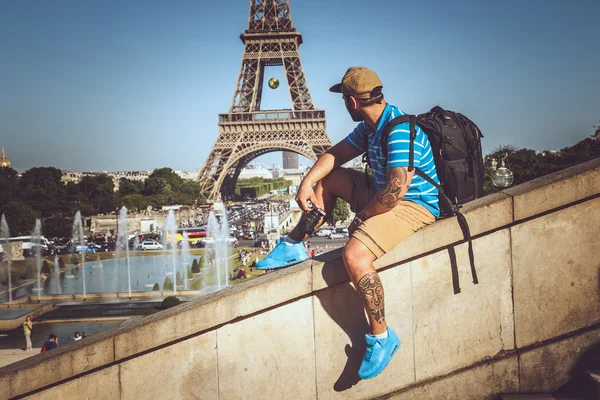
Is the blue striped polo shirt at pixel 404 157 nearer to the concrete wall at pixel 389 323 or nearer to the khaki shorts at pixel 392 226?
the khaki shorts at pixel 392 226

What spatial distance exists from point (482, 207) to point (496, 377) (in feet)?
3.31

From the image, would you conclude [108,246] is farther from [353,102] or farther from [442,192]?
[442,192]

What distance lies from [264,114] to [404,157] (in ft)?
161

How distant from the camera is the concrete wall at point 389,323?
118 inches

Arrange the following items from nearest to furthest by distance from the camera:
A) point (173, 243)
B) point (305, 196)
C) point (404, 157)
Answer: point (404, 157) < point (305, 196) < point (173, 243)

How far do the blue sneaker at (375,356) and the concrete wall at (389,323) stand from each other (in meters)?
0.28

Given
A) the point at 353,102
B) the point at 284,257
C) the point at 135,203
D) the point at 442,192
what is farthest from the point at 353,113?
the point at 135,203

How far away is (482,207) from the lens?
302cm

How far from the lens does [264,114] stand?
50969mm

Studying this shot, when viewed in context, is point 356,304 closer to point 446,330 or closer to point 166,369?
point 446,330

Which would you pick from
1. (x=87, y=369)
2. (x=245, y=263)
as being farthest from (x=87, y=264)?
(x=87, y=369)

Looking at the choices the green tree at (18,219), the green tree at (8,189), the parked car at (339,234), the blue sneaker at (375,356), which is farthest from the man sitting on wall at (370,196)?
the green tree at (8,189)

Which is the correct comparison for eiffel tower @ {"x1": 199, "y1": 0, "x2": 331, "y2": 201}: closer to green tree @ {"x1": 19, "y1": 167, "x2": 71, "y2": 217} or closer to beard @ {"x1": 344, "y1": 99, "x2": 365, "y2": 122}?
green tree @ {"x1": 19, "y1": 167, "x2": 71, "y2": 217}

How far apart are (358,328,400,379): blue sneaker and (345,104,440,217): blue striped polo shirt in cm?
85
